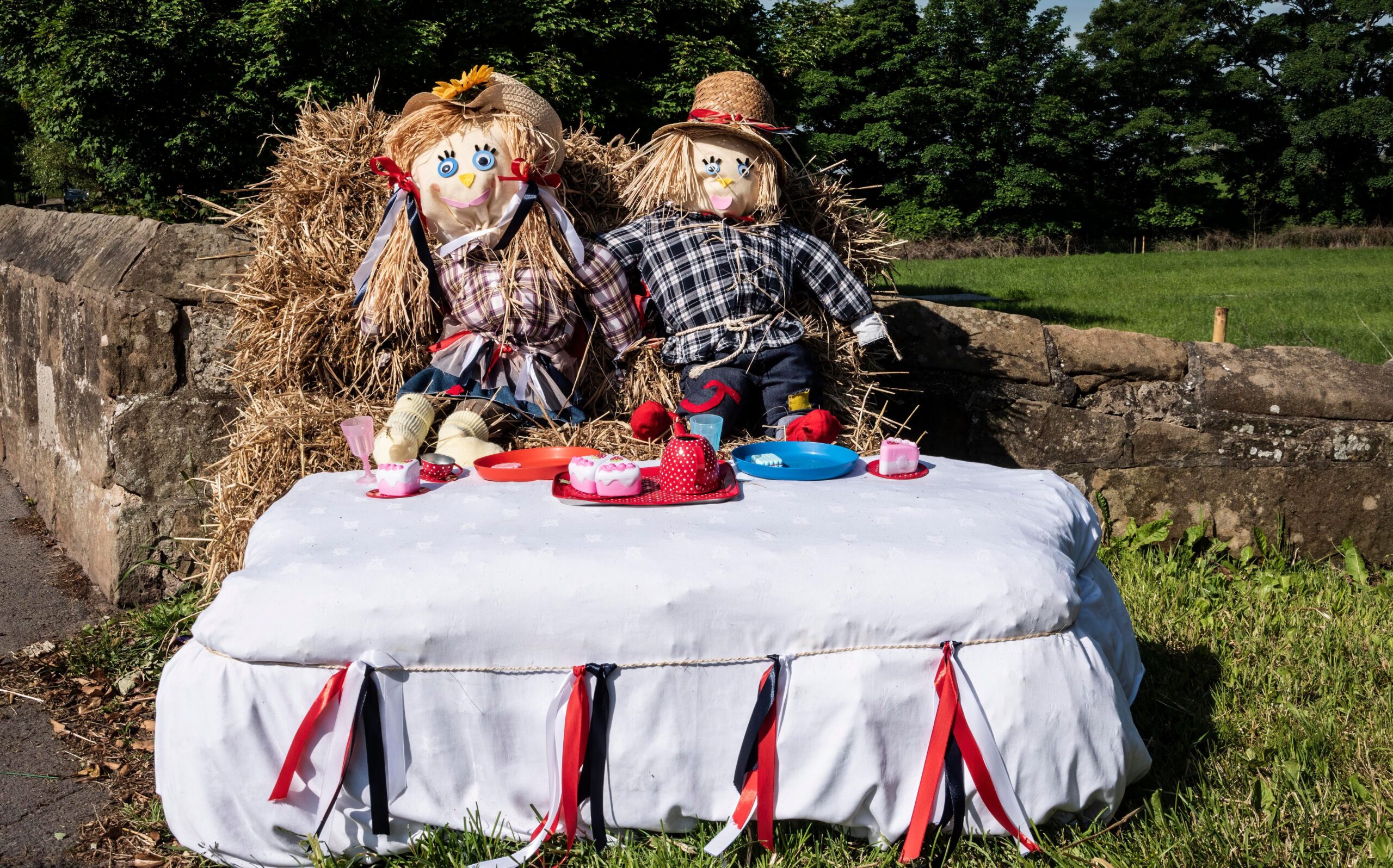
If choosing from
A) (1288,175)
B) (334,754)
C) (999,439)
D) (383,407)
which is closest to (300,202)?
(383,407)

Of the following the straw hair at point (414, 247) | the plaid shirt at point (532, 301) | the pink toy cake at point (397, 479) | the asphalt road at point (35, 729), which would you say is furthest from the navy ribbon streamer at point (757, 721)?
the straw hair at point (414, 247)

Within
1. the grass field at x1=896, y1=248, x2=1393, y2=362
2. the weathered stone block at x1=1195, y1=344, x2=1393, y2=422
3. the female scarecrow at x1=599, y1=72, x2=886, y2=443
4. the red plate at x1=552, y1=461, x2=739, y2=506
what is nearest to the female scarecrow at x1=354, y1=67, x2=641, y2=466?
the female scarecrow at x1=599, y1=72, x2=886, y2=443

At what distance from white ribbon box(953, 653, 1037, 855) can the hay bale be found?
1.36m

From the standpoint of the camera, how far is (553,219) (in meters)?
3.34

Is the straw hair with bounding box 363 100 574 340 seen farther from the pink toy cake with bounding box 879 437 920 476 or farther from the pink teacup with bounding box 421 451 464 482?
the pink toy cake with bounding box 879 437 920 476

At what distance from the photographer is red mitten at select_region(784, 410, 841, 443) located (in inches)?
118

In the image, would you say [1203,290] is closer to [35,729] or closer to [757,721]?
[757,721]

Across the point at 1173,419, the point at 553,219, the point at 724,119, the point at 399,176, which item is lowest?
the point at 1173,419

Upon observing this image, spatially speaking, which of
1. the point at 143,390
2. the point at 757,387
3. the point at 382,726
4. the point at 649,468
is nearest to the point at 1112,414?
the point at 757,387

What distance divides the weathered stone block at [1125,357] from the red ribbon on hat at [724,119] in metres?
1.53

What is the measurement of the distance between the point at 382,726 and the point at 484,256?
1.86 meters

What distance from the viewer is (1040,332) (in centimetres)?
406

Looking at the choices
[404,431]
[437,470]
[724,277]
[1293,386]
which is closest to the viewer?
[437,470]

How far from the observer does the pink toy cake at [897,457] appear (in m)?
2.57
